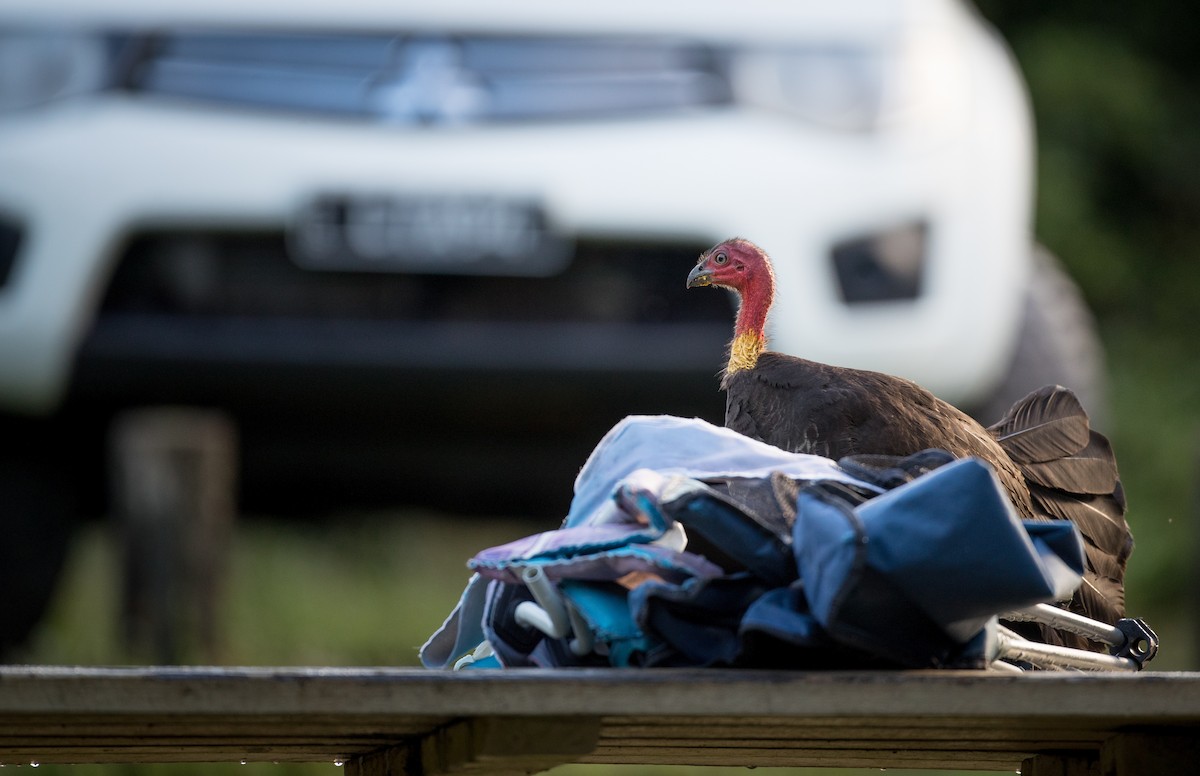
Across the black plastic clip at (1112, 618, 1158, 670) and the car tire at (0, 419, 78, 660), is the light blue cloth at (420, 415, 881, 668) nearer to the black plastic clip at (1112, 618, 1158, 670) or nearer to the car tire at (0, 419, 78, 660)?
the black plastic clip at (1112, 618, 1158, 670)

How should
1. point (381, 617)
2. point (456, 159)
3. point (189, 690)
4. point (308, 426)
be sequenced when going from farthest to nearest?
1. point (381, 617)
2. point (308, 426)
3. point (456, 159)
4. point (189, 690)

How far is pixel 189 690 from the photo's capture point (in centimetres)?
153

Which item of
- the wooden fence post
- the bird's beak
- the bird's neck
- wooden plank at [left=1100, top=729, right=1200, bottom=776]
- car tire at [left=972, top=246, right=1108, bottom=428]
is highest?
the bird's beak

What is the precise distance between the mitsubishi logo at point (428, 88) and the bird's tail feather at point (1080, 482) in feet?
5.50

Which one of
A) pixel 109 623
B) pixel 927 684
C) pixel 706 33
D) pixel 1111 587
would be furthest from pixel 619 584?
pixel 109 623

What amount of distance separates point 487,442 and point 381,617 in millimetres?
1571

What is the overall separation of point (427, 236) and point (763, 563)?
2096 mm

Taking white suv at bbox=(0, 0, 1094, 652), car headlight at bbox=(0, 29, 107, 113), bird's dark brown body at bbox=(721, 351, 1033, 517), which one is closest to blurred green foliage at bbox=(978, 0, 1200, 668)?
white suv at bbox=(0, 0, 1094, 652)

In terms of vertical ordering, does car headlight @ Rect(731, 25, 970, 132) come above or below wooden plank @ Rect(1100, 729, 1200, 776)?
above

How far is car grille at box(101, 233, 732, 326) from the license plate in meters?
0.03

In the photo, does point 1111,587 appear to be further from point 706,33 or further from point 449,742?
point 706,33

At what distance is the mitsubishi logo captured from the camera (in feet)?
12.3

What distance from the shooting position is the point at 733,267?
95.1 inches

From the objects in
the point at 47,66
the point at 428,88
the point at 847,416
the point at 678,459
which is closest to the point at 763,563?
the point at 678,459
